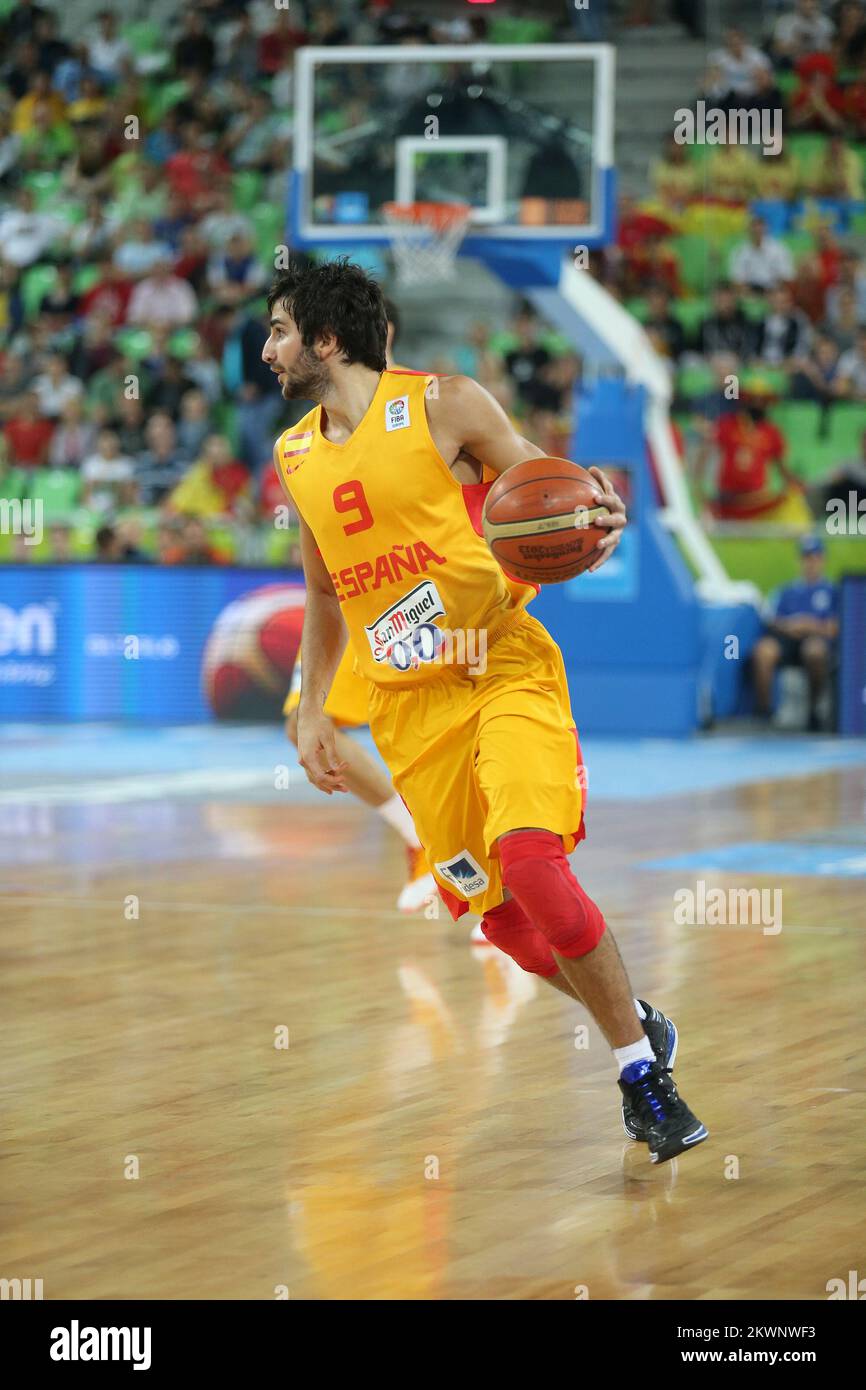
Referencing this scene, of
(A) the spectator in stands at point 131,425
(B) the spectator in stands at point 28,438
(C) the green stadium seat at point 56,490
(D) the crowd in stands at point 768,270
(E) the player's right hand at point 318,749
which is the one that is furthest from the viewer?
(B) the spectator in stands at point 28,438

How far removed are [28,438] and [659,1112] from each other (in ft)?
53.8

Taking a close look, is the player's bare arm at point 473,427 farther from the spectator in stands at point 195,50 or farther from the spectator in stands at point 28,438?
the spectator in stands at point 195,50

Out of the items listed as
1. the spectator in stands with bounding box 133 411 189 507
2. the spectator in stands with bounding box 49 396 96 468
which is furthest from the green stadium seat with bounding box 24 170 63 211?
the spectator in stands with bounding box 133 411 189 507

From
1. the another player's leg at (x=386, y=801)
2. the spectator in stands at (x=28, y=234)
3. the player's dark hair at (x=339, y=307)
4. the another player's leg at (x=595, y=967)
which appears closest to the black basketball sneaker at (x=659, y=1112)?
the another player's leg at (x=595, y=967)

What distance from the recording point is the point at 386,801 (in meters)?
8.20

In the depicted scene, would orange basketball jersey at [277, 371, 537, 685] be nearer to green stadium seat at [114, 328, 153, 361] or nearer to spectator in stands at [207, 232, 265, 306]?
spectator in stands at [207, 232, 265, 306]

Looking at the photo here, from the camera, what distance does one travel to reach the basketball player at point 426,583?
495 cm

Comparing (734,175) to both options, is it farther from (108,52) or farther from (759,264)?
(108,52)

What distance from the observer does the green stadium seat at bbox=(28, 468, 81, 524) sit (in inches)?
770

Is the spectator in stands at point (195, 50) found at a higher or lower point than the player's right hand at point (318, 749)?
higher

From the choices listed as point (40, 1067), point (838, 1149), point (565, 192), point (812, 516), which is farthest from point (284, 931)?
point (812, 516)

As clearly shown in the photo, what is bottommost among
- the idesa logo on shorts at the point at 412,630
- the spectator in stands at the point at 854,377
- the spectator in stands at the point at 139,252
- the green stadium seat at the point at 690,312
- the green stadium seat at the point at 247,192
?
the idesa logo on shorts at the point at 412,630

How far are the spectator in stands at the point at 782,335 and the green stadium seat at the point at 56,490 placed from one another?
6592 mm
